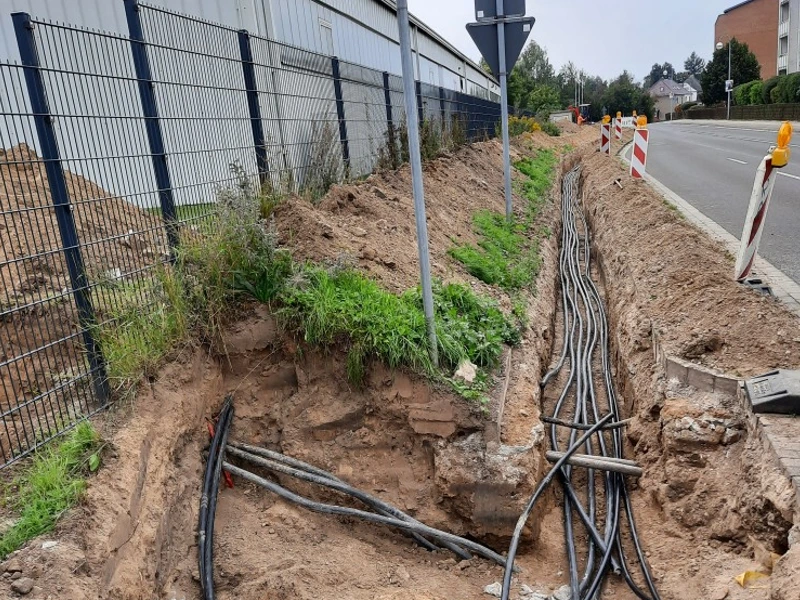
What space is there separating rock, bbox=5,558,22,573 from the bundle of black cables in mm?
986

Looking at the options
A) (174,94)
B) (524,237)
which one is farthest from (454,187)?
(174,94)

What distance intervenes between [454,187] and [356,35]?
561cm

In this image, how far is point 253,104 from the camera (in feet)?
19.0

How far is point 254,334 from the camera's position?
4.59 meters

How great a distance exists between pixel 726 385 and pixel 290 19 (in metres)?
8.34

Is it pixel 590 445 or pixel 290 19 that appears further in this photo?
pixel 290 19

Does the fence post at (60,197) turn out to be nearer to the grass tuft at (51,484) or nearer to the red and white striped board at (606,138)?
the grass tuft at (51,484)

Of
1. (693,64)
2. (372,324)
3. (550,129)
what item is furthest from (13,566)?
(693,64)

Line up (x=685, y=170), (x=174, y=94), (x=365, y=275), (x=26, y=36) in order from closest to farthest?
1. (x=26, y=36)
2. (x=174, y=94)
3. (x=365, y=275)
4. (x=685, y=170)

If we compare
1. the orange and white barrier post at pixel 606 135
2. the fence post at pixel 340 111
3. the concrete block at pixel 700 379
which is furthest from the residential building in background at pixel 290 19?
the concrete block at pixel 700 379

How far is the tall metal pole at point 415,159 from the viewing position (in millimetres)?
3762

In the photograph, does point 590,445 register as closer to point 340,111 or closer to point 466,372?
point 466,372

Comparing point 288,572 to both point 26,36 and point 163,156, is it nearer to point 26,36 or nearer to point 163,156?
point 163,156

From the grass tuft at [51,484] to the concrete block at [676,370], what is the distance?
386 centimetres
